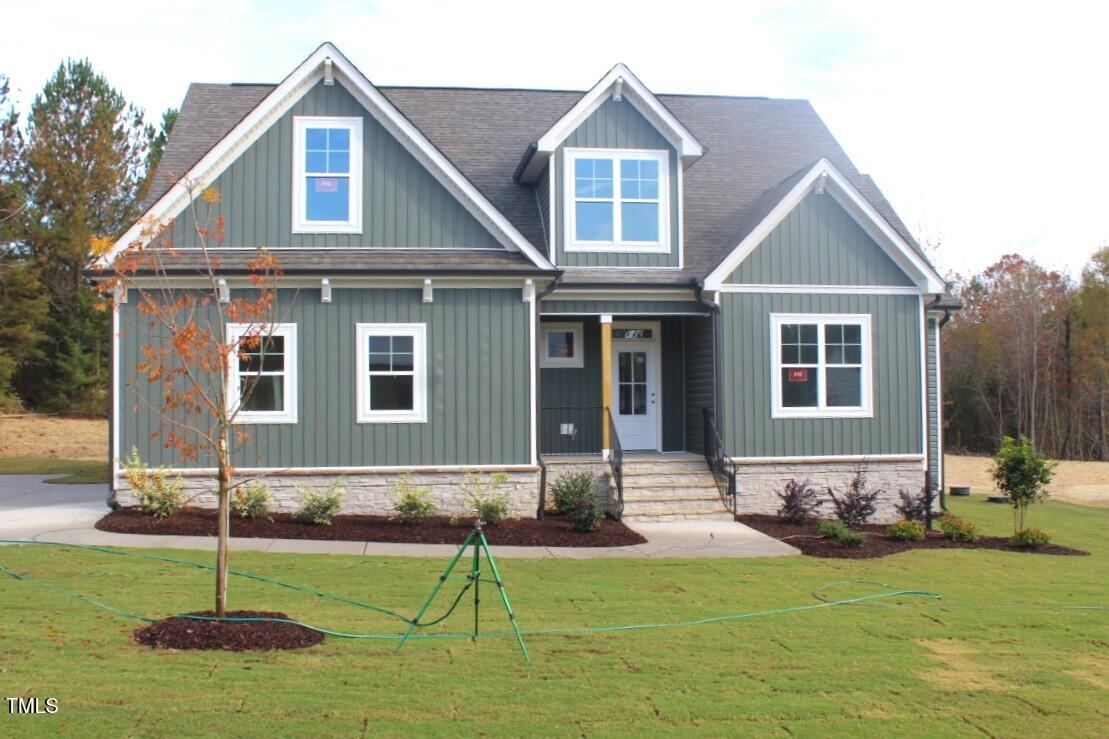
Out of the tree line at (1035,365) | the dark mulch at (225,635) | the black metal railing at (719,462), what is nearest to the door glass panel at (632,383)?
the black metal railing at (719,462)

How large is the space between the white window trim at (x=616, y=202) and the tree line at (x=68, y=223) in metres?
24.5

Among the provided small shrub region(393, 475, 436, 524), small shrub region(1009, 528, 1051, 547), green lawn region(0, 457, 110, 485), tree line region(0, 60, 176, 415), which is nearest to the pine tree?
tree line region(0, 60, 176, 415)

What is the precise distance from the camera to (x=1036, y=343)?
42062mm

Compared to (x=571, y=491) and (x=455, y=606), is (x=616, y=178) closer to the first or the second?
(x=571, y=491)

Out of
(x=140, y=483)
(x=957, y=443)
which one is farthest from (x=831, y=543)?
(x=957, y=443)

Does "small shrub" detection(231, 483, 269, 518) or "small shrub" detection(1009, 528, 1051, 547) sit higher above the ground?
"small shrub" detection(231, 483, 269, 518)

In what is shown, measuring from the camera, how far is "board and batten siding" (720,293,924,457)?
52.4 feet

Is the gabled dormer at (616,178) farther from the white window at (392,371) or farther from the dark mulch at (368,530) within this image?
the dark mulch at (368,530)

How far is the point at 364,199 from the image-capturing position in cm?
1504

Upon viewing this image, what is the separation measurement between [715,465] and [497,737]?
11.0 m

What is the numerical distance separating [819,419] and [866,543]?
10.9 ft

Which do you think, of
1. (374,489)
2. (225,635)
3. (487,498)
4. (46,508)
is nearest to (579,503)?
(487,498)

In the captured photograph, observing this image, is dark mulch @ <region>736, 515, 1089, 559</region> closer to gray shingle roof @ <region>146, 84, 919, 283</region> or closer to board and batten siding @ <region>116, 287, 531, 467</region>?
board and batten siding @ <region>116, 287, 531, 467</region>

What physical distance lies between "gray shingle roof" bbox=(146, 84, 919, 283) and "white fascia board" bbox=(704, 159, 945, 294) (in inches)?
14.8
